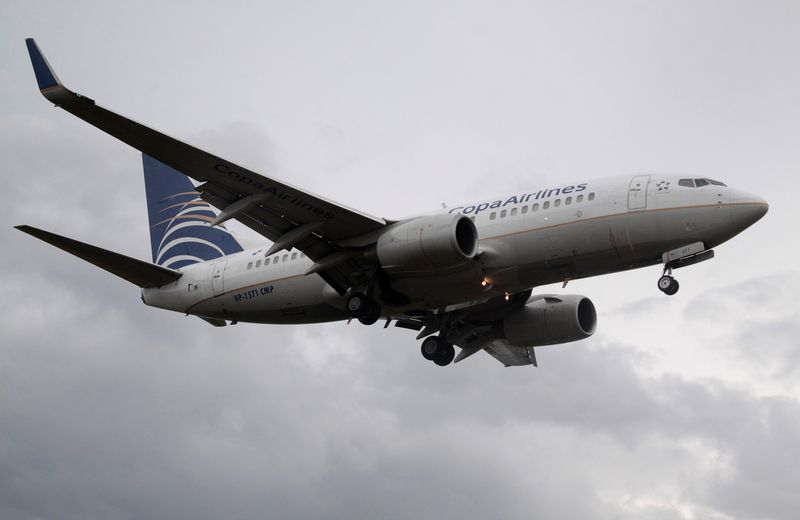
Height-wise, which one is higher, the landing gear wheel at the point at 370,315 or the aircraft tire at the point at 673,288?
the landing gear wheel at the point at 370,315

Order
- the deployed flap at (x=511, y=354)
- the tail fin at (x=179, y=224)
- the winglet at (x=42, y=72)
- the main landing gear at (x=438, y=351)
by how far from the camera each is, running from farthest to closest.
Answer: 1. the deployed flap at (x=511, y=354)
2. the tail fin at (x=179, y=224)
3. the main landing gear at (x=438, y=351)
4. the winglet at (x=42, y=72)

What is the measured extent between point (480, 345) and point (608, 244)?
8765 millimetres

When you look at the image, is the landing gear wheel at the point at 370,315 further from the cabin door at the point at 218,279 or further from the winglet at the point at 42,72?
the winglet at the point at 42,72

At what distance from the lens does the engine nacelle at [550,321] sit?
1373 inches

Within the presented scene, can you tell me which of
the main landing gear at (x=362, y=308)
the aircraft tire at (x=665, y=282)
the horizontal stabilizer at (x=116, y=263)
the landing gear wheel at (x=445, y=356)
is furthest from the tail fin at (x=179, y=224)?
the aircraft tire at (x=665, y=282)

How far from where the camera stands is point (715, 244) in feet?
91.5

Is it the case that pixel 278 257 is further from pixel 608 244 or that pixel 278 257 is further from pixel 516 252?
pixel 608 244

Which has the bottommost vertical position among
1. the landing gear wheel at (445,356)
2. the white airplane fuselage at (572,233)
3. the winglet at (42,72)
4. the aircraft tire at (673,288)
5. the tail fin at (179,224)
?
the aircraft tire at (673,288)

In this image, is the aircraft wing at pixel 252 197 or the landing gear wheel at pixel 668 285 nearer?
the aircraft wing at pixel 252 197

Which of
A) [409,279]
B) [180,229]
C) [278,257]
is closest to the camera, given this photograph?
[409,279]

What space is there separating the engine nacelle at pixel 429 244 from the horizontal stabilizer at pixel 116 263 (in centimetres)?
857

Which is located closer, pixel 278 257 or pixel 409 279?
pixel 409 279

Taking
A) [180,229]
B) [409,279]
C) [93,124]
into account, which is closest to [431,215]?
[409,279]

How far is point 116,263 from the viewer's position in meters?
A: 32.3
